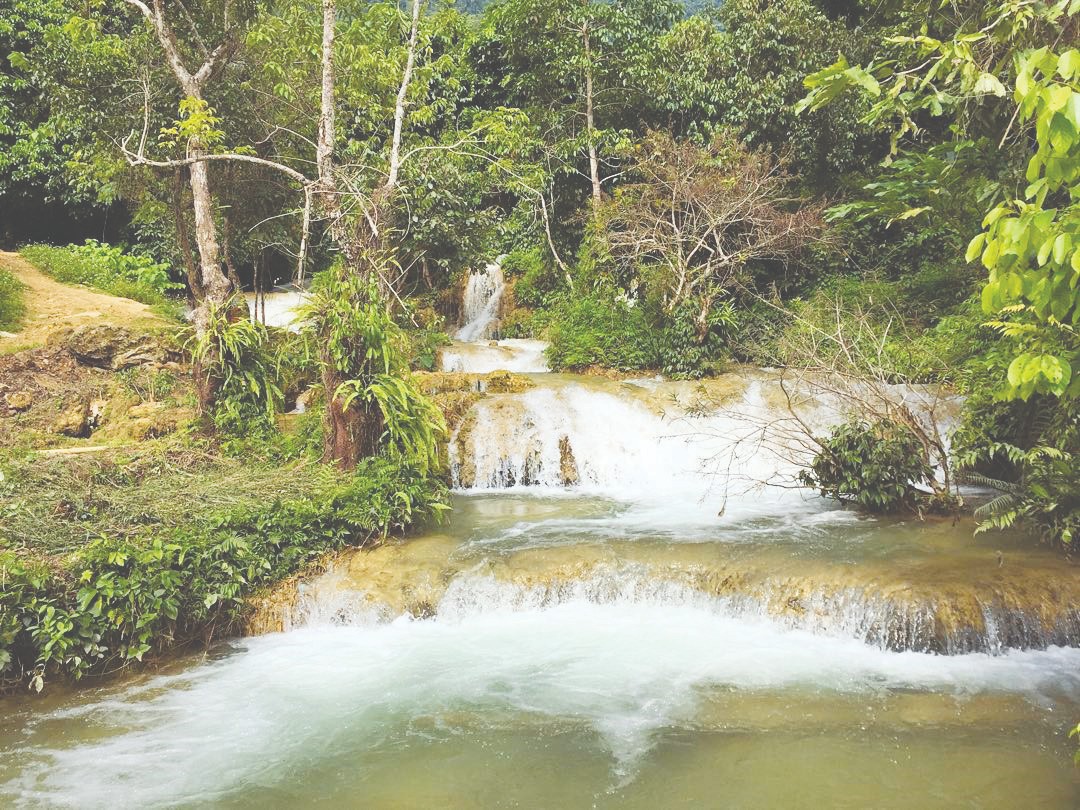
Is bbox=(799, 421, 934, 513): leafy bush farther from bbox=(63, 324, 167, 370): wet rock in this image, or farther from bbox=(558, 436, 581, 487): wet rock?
bbox=(63, 324, 167, 370): wet rock

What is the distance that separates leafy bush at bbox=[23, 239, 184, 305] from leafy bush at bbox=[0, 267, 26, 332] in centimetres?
268

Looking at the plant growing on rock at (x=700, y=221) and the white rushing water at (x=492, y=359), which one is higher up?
the plant growing on rock at (x=700, y=221)

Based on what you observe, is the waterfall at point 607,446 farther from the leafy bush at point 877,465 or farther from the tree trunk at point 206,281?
the tree trunk at point 206,281

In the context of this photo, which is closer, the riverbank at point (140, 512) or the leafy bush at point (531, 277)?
the riverbank at point (140, 512)

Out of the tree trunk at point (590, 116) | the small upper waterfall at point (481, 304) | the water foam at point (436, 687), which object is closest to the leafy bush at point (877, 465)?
the water foam at point (436, 687)

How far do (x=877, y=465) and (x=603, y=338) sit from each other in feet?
25.6

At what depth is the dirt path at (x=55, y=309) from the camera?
1203cm

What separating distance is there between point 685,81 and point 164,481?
15562mm

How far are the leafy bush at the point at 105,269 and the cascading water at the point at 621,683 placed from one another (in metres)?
13.4

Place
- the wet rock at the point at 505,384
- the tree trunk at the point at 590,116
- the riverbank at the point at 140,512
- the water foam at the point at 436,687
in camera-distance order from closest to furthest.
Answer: the water foam at the point at 436,687 < the riverbank at the point at 140,512 < the wet rock at the point at 505,384 < the tree trunk at the point at 590,116

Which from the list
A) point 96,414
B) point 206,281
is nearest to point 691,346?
point 206,281

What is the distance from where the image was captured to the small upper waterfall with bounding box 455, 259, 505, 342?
787 inches

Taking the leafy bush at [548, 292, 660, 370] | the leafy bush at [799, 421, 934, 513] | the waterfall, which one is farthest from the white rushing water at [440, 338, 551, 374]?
the leafy bush at [799, 421, 934, 513]

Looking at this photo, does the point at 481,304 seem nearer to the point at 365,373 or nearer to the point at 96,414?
the point at 96,414
